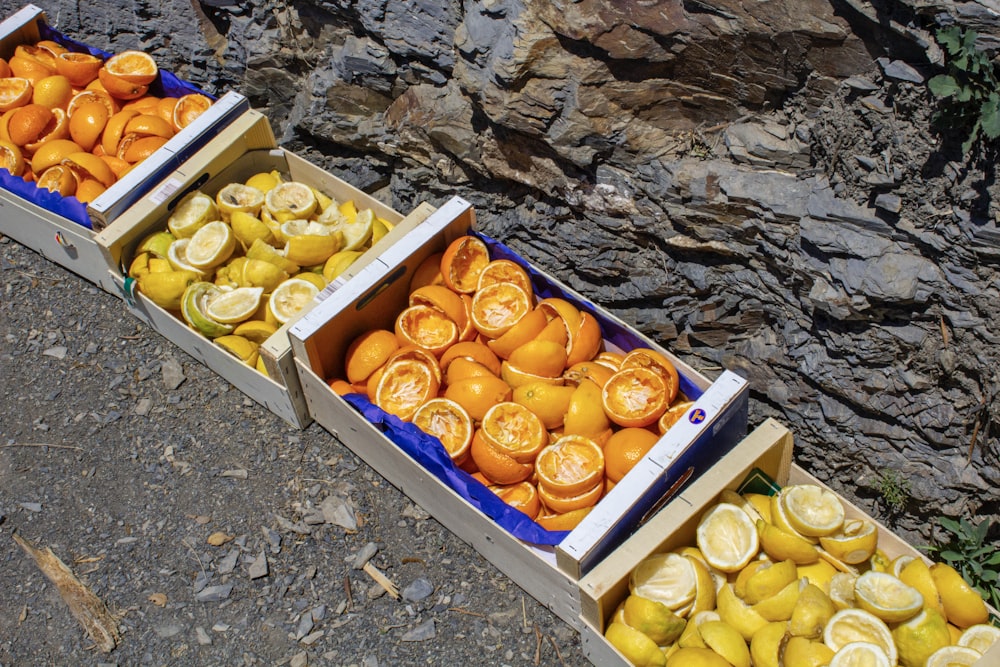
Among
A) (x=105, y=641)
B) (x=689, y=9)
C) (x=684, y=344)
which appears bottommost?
(x=105, y=641)

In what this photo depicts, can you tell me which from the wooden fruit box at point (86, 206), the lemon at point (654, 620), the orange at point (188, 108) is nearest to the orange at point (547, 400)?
the lemon at point (654, 620)

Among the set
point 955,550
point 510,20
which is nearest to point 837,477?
point 955,550

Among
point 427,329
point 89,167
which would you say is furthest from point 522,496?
point 89,167

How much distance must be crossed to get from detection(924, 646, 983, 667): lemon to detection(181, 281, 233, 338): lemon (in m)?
3.20

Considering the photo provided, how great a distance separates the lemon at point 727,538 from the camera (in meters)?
3.35

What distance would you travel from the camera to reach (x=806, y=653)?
296 centimetres

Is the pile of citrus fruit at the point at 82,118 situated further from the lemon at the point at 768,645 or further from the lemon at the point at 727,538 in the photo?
the lemon at the point at 768,645

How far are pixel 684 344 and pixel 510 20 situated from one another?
68.6 inches

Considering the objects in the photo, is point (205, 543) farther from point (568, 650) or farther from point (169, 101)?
point (169, 101)

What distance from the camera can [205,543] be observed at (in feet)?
13.1

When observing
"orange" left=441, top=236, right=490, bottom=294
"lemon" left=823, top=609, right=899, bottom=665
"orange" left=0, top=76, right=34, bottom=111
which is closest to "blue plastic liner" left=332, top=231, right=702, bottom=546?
"orange" left=441, top=236, right=490, bottom=294

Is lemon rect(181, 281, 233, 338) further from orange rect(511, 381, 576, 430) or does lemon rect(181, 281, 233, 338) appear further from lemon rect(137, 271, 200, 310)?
orange rect(511, 381, 576, 430)

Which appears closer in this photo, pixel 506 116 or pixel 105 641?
pixel 105 641

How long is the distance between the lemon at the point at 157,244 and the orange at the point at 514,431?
194cm
